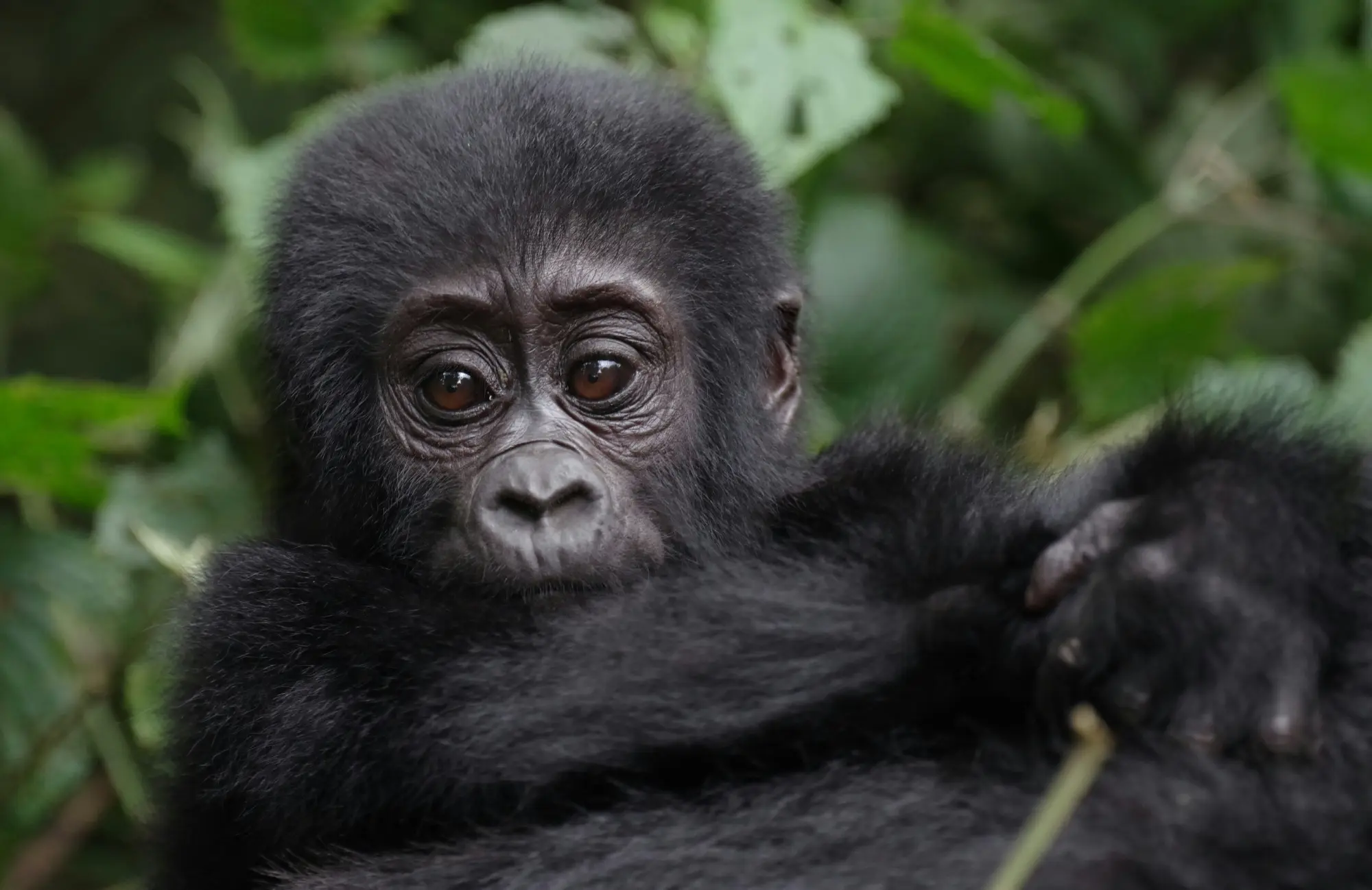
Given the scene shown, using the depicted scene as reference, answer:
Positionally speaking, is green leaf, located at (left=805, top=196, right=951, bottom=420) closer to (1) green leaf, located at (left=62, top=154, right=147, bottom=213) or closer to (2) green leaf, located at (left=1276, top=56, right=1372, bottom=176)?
(2) green leaf, located at (left=1276, top=56, right=1372, bottom=176)

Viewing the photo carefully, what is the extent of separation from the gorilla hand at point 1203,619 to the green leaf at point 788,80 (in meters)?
1.55

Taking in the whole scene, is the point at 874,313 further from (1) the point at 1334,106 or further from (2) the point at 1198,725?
(2) the point at 1198,725

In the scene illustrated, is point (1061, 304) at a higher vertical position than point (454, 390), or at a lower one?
higher

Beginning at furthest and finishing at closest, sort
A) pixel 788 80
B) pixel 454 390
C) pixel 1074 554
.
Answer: pixel 788 80
pixel 454 390
pixel 1074 554

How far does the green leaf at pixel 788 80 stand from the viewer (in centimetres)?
266

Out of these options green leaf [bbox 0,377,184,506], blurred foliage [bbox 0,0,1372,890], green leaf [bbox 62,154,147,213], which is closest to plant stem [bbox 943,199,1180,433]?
blurred foliage [bbox 0,0,1372,890]

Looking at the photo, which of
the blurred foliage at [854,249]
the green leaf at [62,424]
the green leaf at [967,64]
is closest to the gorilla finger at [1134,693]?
the blurred foliage at [854,249]

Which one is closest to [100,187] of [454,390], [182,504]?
[182,504]

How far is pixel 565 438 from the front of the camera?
2.08 meters

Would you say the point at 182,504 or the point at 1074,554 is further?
the point at 182,504

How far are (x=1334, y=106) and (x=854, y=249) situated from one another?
1.10m

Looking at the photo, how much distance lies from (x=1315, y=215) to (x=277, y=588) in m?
2.96

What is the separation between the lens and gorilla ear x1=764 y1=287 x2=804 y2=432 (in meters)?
2.36

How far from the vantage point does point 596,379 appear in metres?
2.13
